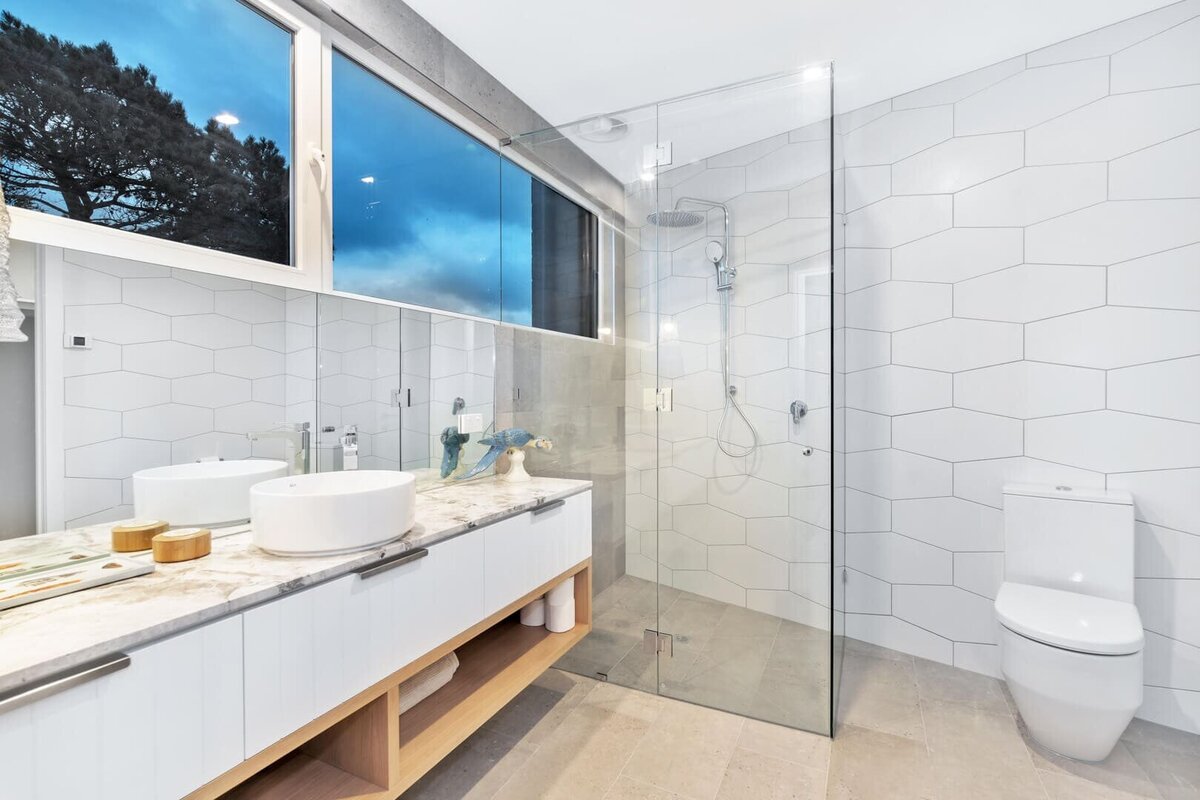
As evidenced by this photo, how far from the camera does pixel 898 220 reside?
95.9 inches

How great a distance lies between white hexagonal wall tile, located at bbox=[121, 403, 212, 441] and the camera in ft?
4.19

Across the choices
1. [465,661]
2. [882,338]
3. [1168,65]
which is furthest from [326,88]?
[1168,65]

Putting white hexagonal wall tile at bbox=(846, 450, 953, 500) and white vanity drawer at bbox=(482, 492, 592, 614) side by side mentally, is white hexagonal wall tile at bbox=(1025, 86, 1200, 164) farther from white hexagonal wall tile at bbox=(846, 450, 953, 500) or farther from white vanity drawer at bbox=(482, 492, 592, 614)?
white vanity drawer at bbox=(482, 492, 592, 614)

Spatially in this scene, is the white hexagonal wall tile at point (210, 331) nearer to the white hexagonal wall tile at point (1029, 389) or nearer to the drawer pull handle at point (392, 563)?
the drawer pull handle at point (392, 563)

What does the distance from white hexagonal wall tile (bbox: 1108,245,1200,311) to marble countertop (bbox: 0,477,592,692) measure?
2473mm

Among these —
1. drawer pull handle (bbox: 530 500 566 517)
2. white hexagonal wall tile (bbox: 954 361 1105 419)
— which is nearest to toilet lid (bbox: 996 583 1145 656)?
white hexagonal wall tile (bbox: 954 361 1105 419)

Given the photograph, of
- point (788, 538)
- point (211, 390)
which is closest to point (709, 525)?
point (788, 538)

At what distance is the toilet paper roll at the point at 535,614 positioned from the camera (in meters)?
2.13

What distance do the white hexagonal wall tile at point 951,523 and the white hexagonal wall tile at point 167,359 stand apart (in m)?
2.67

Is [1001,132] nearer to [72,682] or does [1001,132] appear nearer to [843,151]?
[843,151]

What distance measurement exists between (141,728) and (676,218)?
2188mm

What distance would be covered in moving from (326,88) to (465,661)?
1.97 meters

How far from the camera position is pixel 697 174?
2.24 m

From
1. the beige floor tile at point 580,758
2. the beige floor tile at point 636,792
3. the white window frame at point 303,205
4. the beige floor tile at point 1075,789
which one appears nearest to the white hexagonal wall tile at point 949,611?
the beige floor tile at point 1075,789
